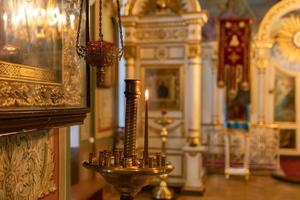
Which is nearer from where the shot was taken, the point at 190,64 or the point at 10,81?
the point at 10,81

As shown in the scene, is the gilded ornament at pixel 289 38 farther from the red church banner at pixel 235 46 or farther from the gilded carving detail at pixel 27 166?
the gilded carving detail at pixel 27 166

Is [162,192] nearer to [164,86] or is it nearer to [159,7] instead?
[164,86]

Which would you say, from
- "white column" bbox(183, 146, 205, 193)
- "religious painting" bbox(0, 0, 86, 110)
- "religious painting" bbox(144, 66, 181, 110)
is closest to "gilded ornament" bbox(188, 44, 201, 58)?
"religious painting" bbox(144, 66, 181, 110)

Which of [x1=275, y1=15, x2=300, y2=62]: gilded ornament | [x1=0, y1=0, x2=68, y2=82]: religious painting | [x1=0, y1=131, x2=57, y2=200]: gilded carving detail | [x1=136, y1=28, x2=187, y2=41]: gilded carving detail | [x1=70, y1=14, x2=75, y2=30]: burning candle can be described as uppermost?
[x1=275, y1=15, x2=300, y2=62]: gilded ornament

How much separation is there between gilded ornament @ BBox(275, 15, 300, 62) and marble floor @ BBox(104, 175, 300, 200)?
3707 millimetres

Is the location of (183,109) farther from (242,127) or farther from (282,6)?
(282,6)

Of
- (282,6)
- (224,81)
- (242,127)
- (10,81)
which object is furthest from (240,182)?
(10,81)

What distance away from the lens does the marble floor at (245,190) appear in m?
6.61

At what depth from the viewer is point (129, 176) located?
170 centimetres

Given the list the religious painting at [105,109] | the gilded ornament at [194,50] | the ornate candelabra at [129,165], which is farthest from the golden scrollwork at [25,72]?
the gilded ornament at [194,50]

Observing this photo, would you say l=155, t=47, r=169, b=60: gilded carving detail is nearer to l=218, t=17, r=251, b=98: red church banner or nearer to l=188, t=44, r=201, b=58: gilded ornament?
l=188, t=44, r=201, b=58: gilded ornament

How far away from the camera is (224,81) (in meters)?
7.91

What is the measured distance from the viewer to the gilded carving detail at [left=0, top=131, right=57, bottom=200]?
2049mm

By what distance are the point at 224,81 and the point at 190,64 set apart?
128 centimetres
